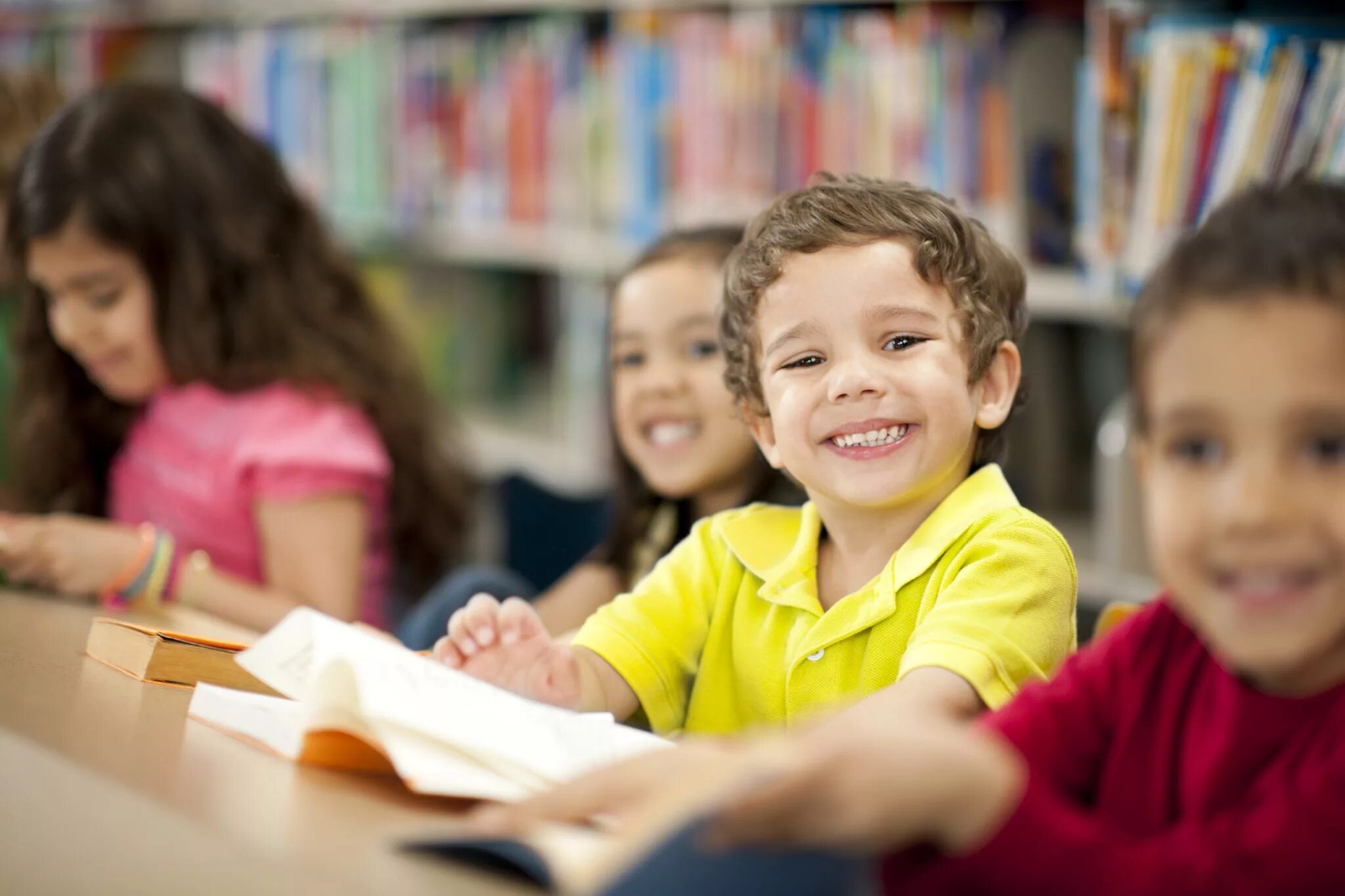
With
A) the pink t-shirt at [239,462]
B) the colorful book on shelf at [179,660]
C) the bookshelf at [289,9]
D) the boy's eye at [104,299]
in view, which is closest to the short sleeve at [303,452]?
the pink t-shirt at [239,462]

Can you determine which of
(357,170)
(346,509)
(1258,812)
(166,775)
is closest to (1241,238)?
(1258,812)

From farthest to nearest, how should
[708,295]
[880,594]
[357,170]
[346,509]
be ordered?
1. [357,170]
2. [346,509]
3. [708,295]
4. [880,594]

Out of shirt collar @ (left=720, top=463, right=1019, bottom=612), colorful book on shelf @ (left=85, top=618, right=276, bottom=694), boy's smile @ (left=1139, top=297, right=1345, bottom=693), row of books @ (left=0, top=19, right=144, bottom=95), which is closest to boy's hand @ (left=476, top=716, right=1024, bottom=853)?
boy's smile @ (left=1139, top=297, right=1345, bottom=693)

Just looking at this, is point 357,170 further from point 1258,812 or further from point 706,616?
point 1258,812

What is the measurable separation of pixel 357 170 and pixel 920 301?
247cm

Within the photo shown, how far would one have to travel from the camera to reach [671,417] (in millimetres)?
1480

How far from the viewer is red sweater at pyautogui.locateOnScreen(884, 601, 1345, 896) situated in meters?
0.59

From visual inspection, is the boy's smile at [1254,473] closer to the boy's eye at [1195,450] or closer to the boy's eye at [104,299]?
the boy's eye at [1195,450]

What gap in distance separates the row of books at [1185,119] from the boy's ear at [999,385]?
0.60 metres

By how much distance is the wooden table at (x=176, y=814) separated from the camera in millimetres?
622

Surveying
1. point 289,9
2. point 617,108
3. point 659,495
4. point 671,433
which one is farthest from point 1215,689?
point 289,9

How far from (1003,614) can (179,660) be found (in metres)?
0.51

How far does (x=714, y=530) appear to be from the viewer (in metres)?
1.11

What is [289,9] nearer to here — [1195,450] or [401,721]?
[401,721]
